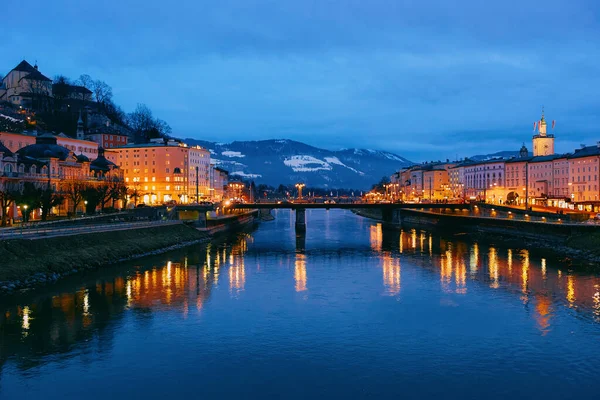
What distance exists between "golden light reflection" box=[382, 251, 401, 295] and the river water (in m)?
0.16

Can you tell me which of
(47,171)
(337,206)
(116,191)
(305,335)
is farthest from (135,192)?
(305,335)

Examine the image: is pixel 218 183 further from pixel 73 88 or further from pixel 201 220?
pixel 201 220

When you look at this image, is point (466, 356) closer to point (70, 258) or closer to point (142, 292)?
point (142, 292)

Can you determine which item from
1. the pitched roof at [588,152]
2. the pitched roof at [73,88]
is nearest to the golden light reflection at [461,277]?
the pitched roof at [588,152]

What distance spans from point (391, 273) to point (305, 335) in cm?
2149

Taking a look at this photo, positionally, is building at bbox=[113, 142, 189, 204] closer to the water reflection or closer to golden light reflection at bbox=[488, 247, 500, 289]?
the water reflection

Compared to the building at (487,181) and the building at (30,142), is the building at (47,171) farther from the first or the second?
the building at (487,181)

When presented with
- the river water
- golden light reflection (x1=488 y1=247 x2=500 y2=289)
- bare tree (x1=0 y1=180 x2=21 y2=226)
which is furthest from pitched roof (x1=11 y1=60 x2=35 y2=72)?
golden light reflection (x1=488 y1=247 x2=500 y2=289)

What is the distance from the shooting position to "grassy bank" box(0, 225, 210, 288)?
39.8 metres

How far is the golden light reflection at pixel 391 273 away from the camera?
40750mm

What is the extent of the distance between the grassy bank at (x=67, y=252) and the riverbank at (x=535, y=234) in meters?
41.1

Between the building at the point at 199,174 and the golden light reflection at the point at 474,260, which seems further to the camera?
the building at the point at 199,174

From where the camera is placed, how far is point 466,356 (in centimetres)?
2495

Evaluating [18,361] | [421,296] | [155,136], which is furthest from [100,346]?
[155,136]
